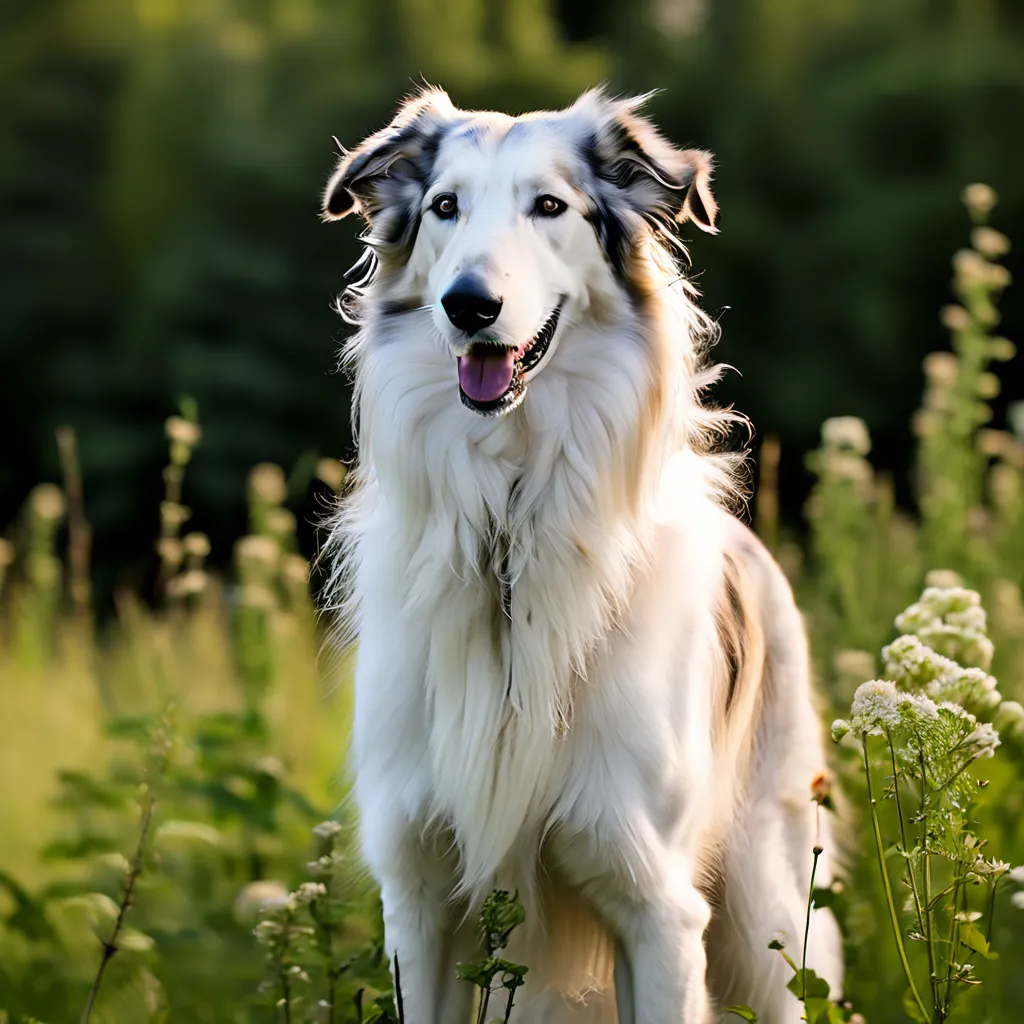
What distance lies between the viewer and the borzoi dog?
3.00m

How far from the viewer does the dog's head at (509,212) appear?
2979 millimetres

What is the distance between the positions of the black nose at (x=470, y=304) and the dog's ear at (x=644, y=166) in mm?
590

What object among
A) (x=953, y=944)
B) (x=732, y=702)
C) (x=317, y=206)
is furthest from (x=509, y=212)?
(x=317, y=206)

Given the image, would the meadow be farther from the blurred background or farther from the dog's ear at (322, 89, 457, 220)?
Result: the blurred background

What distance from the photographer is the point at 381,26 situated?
19.2m

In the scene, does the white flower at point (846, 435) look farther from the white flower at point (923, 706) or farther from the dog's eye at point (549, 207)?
the white flower at point (923, 706)

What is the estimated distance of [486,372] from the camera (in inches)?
118

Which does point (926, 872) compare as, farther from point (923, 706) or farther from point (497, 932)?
point (497, 932)

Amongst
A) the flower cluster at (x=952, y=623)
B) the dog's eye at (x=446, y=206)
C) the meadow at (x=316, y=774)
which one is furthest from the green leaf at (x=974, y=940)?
the dog's eye at (x=446, y=206)

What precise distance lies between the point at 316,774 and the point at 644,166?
130 inches

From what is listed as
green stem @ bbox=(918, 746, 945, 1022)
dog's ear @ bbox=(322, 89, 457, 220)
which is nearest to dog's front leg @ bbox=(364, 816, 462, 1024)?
green stem @ bbox=(918, 746, 945, 1022)

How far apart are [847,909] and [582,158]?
2239 millimetres

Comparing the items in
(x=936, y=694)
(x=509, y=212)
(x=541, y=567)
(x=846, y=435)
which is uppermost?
(x=846, y=435)

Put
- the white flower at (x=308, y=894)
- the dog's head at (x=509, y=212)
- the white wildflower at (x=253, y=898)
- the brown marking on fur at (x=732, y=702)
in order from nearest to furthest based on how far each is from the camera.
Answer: the white flower at (x=308, y=894) < the dog's head at (x=509, y=212) < the brown marking on fur at (x=732, y=702) < the white wildflower at (x=253, y=898)
